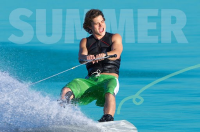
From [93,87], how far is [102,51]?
0.62m

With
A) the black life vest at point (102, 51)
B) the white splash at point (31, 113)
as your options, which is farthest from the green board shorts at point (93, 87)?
the white splash at point (31, 113)

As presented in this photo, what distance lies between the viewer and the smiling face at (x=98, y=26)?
31.4 ft

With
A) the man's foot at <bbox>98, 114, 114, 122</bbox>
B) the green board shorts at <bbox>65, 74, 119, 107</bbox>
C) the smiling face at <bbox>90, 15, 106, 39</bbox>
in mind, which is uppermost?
the smiling face at <bbox>90, 15, 106, 39</bbox>

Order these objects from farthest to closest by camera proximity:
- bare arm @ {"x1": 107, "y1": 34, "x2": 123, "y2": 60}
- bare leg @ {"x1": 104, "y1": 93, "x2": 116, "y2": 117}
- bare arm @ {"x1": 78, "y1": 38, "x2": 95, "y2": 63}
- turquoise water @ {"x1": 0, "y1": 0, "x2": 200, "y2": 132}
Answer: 1. bare arm @ {"x1": 107, "y1": 34, "x2": 123, "y2": 60}
2. bare arm @ {"x1": 78, "y1": 38, "x2": 95, "y2": 63}
3. bare leg @ {"x1": 104, "y1": 93, "x2": 116, "y2": 117}
4. turquoise water @ {"x1": 0, "y1": 0, "x2": 200, "y2": 132}

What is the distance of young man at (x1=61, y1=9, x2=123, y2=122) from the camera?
9022 mm

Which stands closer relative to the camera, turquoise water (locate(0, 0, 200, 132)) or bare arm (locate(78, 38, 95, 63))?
turquoise water (locate(0, 0, 200, 132))

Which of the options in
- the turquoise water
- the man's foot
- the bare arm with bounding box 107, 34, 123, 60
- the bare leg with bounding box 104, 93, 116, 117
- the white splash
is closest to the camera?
the white splash

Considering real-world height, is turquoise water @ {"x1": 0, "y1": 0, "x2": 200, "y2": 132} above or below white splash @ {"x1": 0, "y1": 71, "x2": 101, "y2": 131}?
above

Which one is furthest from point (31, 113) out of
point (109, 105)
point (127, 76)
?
point (127, 76)

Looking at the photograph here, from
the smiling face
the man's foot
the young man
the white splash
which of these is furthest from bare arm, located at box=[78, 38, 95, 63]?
the white splash

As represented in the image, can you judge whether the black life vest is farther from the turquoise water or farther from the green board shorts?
the turquoise water

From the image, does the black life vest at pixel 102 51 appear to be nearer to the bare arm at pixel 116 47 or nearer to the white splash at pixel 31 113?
the bare arm at pixel 116 47

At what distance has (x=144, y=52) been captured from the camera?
1571 cm

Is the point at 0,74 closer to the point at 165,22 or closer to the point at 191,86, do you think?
the point at 191,86
